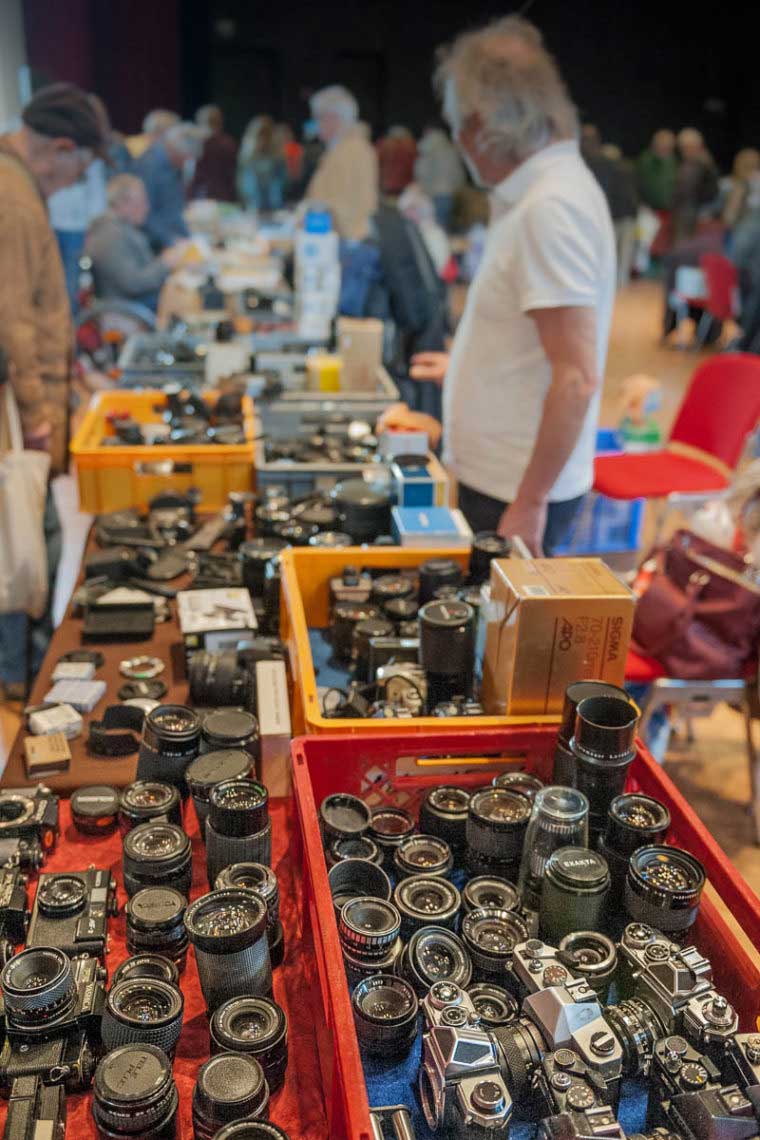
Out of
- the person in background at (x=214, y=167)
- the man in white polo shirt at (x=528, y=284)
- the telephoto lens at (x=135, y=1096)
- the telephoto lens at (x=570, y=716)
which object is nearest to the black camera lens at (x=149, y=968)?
the telephoto lens at (x=135, y=1096)

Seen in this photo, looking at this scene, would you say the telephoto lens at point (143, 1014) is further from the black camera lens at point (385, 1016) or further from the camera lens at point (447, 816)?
the camera lens at point (447, 816)

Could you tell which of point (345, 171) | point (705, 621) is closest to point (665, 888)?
point (705, 621)

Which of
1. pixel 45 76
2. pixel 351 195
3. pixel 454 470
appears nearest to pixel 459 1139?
pixel 454 470

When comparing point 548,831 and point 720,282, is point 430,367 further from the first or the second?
point 720,282

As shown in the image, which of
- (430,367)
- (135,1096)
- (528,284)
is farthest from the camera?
(430,367)

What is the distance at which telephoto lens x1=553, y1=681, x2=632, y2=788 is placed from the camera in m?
1.33

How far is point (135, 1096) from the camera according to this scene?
949 mm

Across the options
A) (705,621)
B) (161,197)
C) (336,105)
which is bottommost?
(705,621)

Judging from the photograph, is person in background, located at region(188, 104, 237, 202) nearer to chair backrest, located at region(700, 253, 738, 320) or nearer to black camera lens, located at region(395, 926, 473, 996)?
chair backrest, located at region(700, 253, 738, 320)

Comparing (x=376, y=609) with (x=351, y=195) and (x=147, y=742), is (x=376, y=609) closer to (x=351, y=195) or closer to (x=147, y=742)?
(x=147, y=742)

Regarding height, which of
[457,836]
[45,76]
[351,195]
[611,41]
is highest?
[611,41]

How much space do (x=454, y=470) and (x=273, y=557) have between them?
0.58 m

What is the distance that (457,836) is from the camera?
1.35 metres

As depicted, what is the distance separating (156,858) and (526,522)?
3.83 feet
